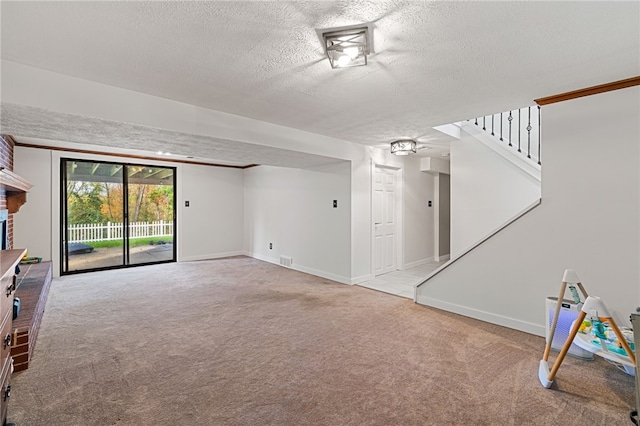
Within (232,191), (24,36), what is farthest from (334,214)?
(24,36)

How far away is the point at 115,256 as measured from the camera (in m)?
6.02

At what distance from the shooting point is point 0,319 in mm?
1647

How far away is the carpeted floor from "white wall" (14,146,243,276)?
1975mm

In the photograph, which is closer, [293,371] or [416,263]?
[293,371]

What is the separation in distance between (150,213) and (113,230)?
773 millimetres

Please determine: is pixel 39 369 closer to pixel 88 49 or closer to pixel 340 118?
pixel 88 49

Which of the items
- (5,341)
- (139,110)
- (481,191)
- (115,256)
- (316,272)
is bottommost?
(316,272)

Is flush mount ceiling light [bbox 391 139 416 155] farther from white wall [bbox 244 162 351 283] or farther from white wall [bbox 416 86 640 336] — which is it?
white wall [bbox 416 86 640 336]

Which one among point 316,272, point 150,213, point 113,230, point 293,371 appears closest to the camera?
point 293,371

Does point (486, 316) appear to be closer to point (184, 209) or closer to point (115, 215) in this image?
point (184, 209)

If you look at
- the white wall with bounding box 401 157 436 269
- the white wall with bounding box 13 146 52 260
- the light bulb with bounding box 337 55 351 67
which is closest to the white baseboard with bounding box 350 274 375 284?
the white wall with bounding box 401 157 436 269

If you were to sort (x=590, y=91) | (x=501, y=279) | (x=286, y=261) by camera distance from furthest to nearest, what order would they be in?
1. (x=286, y=261)
2. (x=501, y=279)
3. (x=590, y=91)

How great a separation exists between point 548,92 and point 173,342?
4.22m

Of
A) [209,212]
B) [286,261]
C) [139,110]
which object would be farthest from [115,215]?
[139,110]
